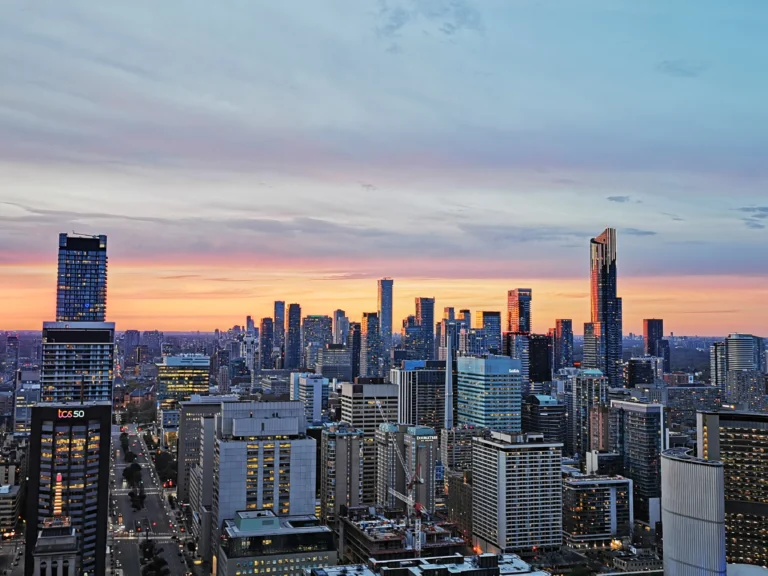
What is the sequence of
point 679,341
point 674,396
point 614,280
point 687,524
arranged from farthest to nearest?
point 679,341, point 614,280, point 674,396, point 687,524

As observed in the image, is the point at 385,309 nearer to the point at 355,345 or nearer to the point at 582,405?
the point at 355,345

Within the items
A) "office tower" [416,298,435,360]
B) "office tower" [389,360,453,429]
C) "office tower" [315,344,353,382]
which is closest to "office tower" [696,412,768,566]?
"office tower" [389,360,453,429]

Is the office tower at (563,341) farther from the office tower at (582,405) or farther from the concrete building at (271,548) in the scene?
the concrete building at (271,548)

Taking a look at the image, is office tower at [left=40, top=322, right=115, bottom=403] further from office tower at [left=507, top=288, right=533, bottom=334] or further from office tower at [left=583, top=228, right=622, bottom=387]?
office tower at [left=507, top=288, right=533, bottom=334]

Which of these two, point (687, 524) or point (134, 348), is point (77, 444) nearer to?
point (687, 524)

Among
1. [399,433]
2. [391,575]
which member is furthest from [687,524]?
[399,433]

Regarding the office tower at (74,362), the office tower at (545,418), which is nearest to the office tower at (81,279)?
the office tower at (74,362)
